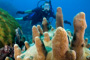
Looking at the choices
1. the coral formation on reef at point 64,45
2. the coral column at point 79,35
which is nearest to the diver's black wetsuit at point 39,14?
the coral formation on reef at point 64,45

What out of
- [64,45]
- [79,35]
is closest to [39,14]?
[79,35]

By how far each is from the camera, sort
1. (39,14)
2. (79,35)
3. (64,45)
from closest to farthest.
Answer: (64,45) → (79,35) → (39,14)

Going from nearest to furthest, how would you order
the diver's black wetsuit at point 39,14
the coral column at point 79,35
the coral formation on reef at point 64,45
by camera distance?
the coral formation on reef at point 64,45 → the coral column at point 79,35 → the diver's black wetsuit at point 39,14

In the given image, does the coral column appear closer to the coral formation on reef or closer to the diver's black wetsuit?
the coral formation on reef

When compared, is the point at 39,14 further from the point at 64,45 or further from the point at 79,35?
the point at 64,45

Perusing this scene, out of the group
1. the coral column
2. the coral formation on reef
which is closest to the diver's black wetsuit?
the coral formation on reef

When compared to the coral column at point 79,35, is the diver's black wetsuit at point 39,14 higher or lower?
higher

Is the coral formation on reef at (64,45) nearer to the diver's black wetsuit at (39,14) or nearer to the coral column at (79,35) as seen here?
the coral column at (79,35)

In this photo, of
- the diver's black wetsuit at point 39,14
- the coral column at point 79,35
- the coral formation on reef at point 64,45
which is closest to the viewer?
the coral formation on reef at point 64,45

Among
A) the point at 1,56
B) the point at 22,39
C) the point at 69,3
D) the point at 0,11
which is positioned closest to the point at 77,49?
the point at 1,56

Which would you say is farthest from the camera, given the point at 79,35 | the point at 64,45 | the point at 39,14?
the point at 39,14

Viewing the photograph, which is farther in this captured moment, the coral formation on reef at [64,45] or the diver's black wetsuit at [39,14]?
the diver's black wetsuit at [39,14]

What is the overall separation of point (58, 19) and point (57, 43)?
172cm

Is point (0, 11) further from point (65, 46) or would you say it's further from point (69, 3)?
point (69, 3)
